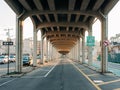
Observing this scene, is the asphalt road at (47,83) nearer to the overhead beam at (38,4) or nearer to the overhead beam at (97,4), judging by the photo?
the overhead beam at (38,4)

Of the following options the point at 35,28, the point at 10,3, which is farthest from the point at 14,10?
the point at 35,28

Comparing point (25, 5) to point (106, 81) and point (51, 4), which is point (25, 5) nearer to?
point (51, 4)

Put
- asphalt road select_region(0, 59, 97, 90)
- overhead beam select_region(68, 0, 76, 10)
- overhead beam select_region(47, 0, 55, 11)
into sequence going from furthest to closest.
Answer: overhead beam select_region(47, 0, 55, 11), overhead beam select_region(68, 0, 76, 10), asphalt road select_region(0, 59, 97, 90)

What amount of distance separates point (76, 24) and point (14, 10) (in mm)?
24675

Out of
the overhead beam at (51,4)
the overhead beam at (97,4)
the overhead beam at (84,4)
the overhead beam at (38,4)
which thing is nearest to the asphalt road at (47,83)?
the overhead beam at (51,4)

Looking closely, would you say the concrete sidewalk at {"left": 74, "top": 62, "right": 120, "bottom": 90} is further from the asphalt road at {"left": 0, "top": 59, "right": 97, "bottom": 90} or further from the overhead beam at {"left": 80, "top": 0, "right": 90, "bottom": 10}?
the overhead beam at {"left": 80, "top": 0, "right": 90, "bottom": 10}

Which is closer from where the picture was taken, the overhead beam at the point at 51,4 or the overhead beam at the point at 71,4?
the overhead beam at the point at 71,4

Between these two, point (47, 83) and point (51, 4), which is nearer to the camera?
point (47, 83)

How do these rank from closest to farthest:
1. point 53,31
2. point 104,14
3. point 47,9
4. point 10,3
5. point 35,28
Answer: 1. point 10,3
2. point 104,14
3. point 47,9
4. point 35,28
5. point 53,31

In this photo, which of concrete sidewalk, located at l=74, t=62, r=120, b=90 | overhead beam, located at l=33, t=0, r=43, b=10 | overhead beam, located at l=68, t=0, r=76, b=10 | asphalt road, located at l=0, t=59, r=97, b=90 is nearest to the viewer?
asphalt road, located at l=0, t=59, r=97, b=90

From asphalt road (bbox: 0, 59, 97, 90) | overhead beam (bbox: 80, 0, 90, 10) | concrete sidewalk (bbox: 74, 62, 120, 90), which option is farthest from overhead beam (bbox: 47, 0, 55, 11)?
concrete sidewalk (bbox: 74, 62, 120, 90)

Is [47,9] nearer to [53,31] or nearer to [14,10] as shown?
[14,10]

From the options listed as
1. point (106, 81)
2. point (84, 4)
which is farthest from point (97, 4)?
point (106, 81)

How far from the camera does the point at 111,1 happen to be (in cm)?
3681
